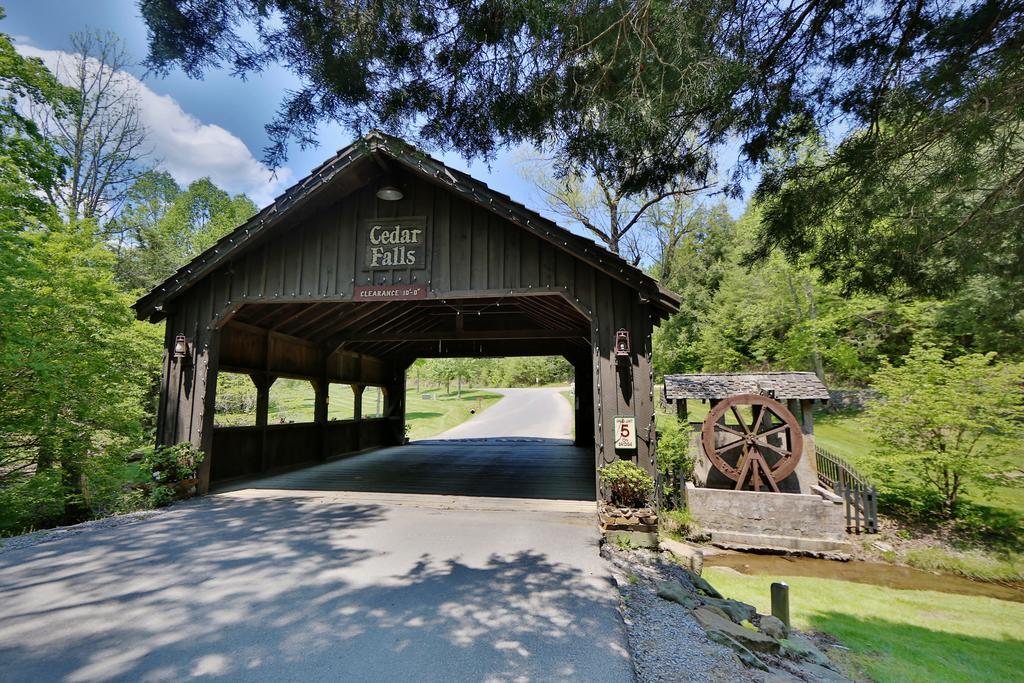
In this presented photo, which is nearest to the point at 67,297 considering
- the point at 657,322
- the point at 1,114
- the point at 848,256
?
the point at 1,114

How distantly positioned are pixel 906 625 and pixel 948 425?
18.6 ft

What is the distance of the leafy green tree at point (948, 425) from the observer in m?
9.07

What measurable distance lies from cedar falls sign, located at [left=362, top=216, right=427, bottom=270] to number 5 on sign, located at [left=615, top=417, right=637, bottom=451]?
3733 millimetres

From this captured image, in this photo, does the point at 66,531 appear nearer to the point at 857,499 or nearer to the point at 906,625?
the point at 906,625

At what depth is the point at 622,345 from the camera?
6.09m

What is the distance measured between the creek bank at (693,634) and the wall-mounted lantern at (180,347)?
22.8ft

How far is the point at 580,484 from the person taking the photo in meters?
8.34

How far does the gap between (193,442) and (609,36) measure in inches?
309

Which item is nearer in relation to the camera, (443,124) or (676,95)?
(676,95)

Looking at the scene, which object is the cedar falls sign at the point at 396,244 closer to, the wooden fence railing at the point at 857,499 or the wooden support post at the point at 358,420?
the wooden support post at the point at 358,420

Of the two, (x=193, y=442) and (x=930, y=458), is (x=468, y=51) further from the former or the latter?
(x=930, y=458)

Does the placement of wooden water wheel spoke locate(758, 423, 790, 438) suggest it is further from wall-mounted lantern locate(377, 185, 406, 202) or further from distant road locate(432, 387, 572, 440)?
distant road locate(432, 387, 572, 440)

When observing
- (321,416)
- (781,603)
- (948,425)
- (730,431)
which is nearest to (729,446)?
(730,431)

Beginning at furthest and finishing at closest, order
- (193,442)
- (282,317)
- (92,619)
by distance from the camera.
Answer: (282,317) → (193,442) → (92,619)
